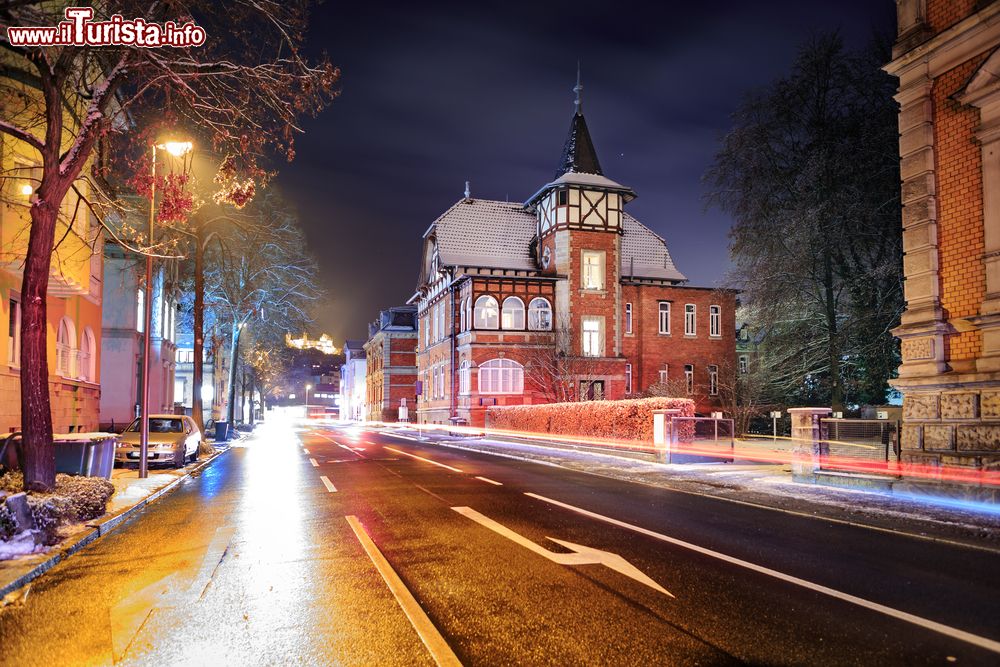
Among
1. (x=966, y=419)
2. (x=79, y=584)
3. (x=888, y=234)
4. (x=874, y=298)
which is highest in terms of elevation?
(x=888, y=234)

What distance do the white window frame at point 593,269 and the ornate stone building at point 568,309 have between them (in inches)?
2.7

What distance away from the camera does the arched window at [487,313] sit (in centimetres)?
4722

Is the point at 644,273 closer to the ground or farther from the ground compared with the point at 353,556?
farther from the ground

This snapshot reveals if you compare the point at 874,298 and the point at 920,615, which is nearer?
the point at 920,615

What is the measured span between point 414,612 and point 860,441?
1158 centimetres

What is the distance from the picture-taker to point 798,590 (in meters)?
6.30

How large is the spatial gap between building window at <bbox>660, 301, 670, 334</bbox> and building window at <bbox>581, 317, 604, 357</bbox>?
16.3ft

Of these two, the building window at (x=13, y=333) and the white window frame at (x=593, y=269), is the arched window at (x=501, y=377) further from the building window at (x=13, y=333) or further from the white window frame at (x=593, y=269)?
the building window at (x=13, y=333)

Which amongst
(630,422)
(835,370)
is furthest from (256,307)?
(835,370)

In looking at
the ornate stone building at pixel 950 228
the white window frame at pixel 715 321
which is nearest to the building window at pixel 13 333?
the ornate stone building at pixel 950 228

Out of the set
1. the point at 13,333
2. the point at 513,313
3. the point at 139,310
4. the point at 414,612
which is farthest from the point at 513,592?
the point at 513,313

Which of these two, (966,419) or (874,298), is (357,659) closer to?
(966,419)

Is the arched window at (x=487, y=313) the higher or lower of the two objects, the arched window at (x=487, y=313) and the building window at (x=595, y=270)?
the lower

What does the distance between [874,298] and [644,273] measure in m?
24.3
